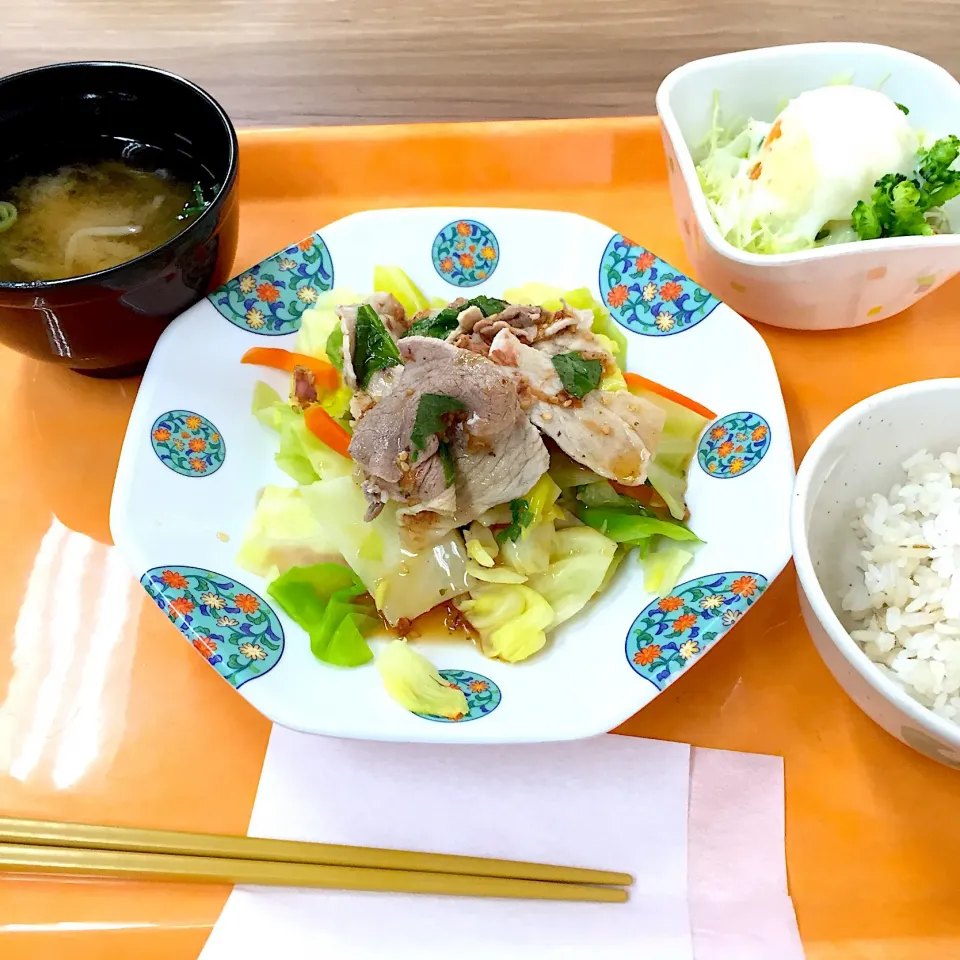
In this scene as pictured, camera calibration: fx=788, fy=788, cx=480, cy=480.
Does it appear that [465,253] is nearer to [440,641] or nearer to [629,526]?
[629,526]

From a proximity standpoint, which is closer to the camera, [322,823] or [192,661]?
[322,823]

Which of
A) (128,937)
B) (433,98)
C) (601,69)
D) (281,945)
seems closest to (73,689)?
(128,937)

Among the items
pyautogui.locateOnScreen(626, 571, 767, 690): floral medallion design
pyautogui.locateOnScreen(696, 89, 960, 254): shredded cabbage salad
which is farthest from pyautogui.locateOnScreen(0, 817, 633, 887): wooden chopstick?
pyautogui.locateOnScreen(696, 89, 960, 254): shredded cabbage salad

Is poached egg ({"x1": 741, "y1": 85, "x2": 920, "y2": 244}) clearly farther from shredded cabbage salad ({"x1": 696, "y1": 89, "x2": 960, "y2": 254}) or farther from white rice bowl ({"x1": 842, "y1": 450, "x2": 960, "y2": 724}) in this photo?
white rice bowl ({"x1": 842, "y1": 450, "x2": 960, "y2": 724})

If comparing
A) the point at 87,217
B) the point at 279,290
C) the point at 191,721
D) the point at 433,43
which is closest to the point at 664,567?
the point at 191,721

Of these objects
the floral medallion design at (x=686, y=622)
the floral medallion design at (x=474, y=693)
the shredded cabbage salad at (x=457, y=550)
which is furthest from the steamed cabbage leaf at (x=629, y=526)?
the floral medallion design at (x=474, y=693)

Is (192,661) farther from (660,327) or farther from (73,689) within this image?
(660,327)

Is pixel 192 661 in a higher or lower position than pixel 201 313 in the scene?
lower

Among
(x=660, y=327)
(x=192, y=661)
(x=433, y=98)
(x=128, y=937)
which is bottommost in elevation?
(x=128, y=937)
